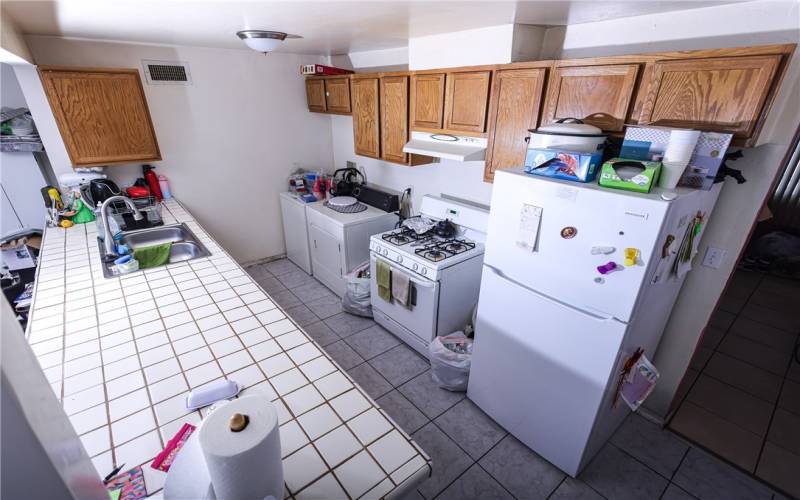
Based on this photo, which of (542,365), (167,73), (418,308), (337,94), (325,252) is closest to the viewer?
(542,365)

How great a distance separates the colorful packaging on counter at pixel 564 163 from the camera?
156cm

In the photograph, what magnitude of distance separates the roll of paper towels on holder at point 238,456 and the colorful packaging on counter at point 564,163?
150cm

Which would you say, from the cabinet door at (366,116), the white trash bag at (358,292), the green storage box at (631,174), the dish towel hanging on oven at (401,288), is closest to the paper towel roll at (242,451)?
the green storage box at (631,174)

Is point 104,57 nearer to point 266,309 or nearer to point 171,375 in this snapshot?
point 266,309

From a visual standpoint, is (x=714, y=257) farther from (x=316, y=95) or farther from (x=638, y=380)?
(x=316, y=95)

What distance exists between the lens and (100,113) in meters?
2.64

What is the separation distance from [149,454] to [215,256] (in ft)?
4.55

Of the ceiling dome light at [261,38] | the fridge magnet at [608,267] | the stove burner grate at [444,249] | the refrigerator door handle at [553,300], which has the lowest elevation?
the stove burner grate at [444,249]

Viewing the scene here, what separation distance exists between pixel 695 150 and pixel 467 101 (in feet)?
4.16

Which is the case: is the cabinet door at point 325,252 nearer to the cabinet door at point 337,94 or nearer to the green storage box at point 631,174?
the cabinet door at point 337,94

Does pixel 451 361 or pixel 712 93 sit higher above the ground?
pixel 712 93

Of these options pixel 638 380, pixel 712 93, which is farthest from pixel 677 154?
pixel 638 380

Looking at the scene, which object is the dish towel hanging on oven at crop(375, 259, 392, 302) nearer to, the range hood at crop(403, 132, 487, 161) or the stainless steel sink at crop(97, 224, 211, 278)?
the range hood at crop(403, 132, 487, 161)

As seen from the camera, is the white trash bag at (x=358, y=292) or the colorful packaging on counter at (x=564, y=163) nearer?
the colorful packaging on counter at (x=564, y=163)
